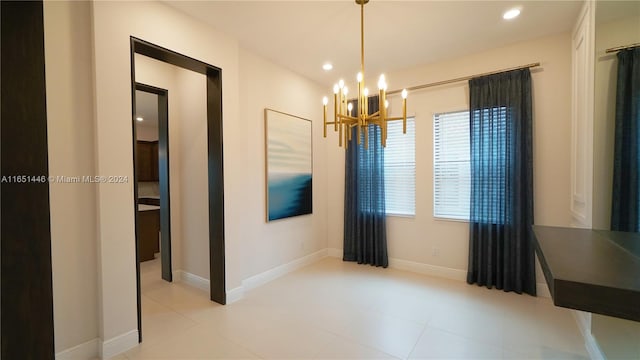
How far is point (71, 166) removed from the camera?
207 cm

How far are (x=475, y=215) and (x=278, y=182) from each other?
2.63m

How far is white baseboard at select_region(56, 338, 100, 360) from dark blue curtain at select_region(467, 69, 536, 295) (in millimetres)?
3950

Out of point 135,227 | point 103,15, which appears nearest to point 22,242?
point 135,227

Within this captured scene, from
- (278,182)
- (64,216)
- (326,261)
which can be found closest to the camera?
(64,216)

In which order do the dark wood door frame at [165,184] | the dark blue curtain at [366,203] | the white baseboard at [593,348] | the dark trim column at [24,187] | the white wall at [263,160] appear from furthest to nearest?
the dark blue curtain at [366,203] < the dark wood door frame at [165,184] < the white wall at [263,160] < the white baseboard at [593,348] < the dark trim column at [24,187]

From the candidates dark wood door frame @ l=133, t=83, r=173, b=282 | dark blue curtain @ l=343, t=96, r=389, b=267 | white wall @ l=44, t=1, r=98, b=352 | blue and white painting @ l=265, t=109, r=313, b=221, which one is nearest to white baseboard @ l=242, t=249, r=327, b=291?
dark blue curtain @ l=343, t=96, r=389, b=267

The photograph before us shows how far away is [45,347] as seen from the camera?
139 cm

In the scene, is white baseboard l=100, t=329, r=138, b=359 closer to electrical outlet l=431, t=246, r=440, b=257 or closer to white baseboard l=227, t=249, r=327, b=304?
white baseboard l=227, t=249, r=327, b=304

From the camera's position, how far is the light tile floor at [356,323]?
2.19 m

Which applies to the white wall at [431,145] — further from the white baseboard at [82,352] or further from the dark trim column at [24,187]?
the dark trim column at [24,187]

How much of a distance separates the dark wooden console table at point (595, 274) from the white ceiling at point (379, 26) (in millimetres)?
2341

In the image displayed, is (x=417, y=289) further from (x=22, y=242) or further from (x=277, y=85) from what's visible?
(x=22, y=242)

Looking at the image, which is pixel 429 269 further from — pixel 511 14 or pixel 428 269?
pixel 511 14

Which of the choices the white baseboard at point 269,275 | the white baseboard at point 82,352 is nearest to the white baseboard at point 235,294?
the white baseboard at point 269,275
